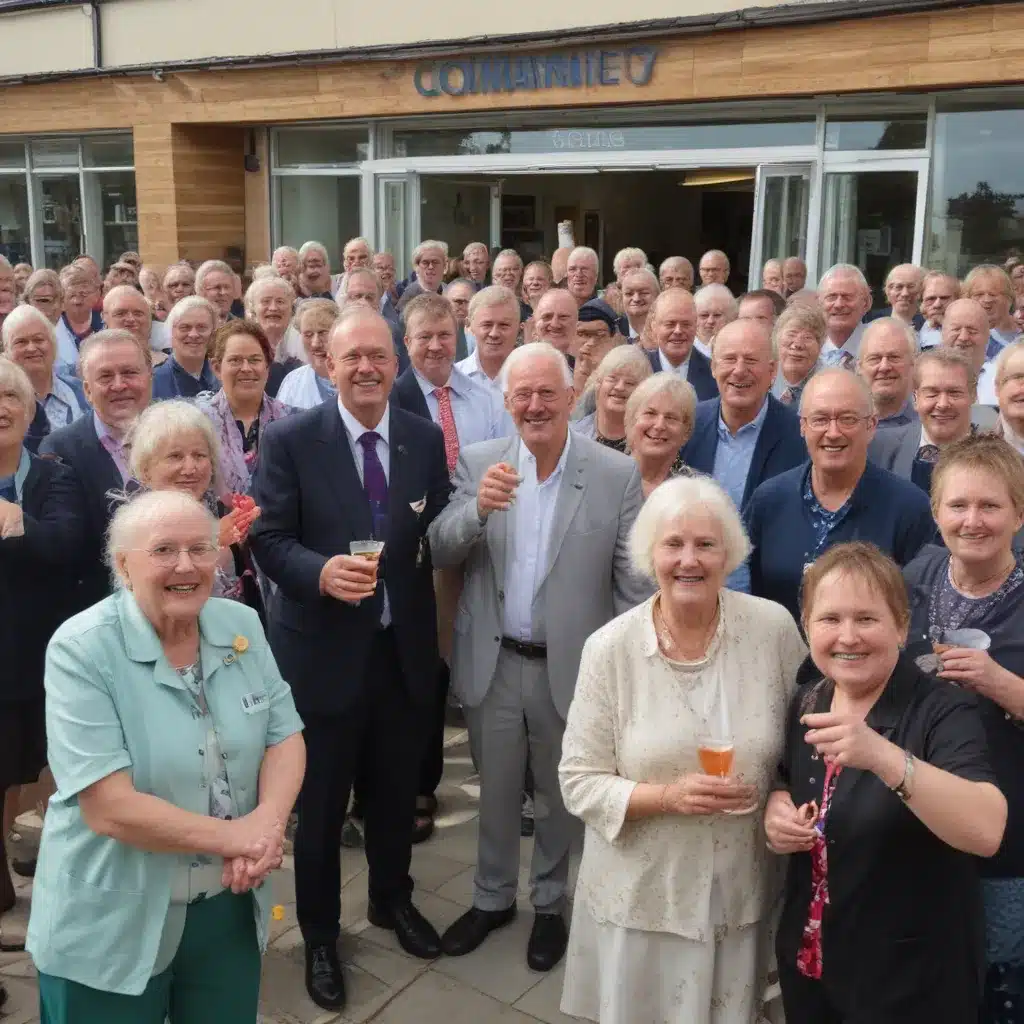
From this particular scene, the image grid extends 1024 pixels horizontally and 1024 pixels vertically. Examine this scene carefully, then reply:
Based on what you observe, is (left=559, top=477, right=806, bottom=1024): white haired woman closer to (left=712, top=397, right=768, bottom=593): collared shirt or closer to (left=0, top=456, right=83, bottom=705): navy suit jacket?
(left=712, top=397, right=768, bottom=593): collared shirt

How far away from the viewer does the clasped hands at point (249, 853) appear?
8.36 ft

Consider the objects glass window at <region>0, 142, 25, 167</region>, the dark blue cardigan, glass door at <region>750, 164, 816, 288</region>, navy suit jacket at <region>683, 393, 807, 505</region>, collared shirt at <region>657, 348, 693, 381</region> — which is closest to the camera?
the dark blue cardigan

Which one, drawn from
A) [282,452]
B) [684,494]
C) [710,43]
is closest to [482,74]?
[710,43]

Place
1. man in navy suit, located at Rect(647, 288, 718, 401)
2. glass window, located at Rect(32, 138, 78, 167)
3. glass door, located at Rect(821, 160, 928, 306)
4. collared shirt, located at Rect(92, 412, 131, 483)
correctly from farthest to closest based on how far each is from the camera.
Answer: glass window, located at Rect(32, 138, 78, 167), glass door, located at Rect(821, 160, 928, 306), man in navy suit, located at Rect(647, 288, 718, 401), collared shirt, located at Rect(92, 412, 131, 483)

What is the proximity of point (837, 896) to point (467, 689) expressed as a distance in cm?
166

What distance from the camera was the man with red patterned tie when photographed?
16.8ft

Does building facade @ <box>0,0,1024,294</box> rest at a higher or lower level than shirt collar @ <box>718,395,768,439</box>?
higher

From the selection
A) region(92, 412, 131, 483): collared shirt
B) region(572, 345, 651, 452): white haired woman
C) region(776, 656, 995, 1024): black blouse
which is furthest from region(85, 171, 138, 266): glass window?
region(776, 656, 995, 1024): black blouse

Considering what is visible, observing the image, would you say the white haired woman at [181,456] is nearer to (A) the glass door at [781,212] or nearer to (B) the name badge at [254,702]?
(B) the name badge at [254,702]

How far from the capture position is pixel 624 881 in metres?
2.83

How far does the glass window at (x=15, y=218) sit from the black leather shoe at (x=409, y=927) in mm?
17935

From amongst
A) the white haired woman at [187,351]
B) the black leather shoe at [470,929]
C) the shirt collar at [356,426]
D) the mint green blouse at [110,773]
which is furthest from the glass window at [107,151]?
the mint green blouse at [110,773]

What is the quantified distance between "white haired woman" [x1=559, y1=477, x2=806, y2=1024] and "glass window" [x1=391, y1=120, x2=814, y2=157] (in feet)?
31.9

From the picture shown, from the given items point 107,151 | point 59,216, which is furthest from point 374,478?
point 59,216
